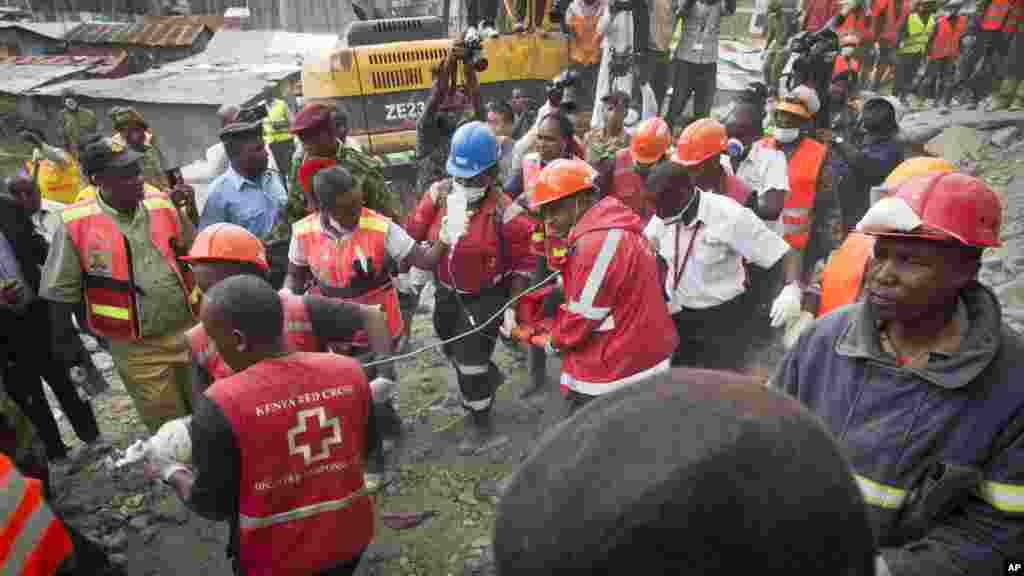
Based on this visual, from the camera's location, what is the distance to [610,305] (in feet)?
10.2

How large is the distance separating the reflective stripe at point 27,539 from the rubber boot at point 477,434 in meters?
2.85

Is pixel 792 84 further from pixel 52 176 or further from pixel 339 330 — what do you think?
pixel 52 176

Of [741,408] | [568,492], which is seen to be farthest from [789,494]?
[568,492]

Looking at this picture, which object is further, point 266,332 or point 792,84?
point 792,84

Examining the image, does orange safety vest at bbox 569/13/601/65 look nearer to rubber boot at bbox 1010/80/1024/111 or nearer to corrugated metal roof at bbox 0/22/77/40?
rubber boot at bbox 1010/80/1024/111

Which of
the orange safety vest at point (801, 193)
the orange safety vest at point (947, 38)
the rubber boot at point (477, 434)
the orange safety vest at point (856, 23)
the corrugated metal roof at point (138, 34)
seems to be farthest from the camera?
the corrugated metal roof at point (138, 34)

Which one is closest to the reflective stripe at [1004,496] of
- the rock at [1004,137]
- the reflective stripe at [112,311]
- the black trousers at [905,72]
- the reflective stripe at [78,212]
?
the reflective stripe at [112,311]

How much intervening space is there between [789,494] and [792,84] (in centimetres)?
673

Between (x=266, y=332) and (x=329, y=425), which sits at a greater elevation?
(x=266, y=332)

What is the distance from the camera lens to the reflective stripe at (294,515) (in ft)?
7.21

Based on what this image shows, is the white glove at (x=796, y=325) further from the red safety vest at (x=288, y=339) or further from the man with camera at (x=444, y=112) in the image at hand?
the man with camera at (x=444, y=112)

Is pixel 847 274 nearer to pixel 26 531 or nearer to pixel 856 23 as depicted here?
pixel 26 531

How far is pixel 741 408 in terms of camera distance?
2.24 ft

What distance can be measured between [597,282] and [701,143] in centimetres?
160
